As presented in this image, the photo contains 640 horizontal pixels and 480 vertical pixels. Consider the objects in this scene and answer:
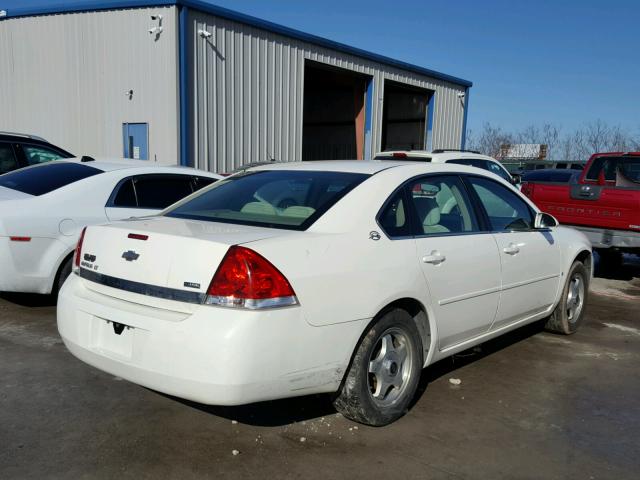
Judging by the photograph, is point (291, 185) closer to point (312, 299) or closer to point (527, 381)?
point (312, 299)

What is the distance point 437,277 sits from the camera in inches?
142

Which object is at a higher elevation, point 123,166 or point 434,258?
point 123,166

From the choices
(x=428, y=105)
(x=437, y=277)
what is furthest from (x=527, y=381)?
(x=428, y=105)

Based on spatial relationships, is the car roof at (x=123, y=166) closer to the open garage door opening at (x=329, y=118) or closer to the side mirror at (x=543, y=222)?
the side mirror at (x=543, y=222)

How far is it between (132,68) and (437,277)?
36.8 feet

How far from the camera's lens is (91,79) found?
13742 millimetres

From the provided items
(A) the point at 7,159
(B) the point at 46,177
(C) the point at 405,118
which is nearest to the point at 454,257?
(B) the point at 46,177

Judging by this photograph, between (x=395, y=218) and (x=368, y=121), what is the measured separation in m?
15.7

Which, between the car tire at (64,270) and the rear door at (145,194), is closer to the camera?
the car tire at (64,270)

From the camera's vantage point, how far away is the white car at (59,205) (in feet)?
16.4

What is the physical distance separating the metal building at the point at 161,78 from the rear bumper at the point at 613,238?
816cm

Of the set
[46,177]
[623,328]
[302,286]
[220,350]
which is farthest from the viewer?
[623,328]

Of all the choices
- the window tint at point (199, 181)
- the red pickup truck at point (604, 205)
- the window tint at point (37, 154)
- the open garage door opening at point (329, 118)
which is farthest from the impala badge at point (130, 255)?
the open garage door opening at point (329, 118)

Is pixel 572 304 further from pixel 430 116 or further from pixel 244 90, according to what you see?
pixel 430 116
